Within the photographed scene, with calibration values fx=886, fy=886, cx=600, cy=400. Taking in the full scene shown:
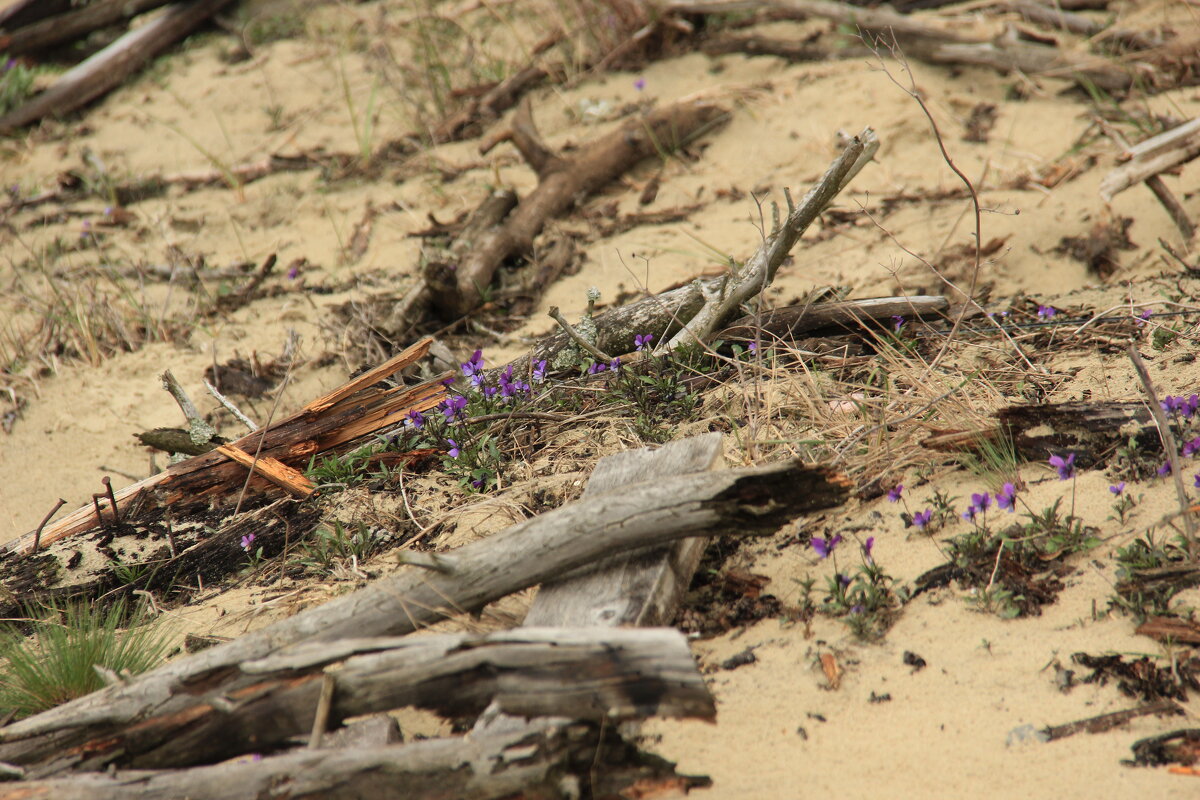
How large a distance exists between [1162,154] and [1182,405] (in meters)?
2.07

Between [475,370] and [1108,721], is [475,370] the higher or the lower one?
the higher one

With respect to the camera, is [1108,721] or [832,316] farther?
[832,316]

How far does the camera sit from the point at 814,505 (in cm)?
238

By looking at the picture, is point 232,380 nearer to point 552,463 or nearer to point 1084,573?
point 552,463

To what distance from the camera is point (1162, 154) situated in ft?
13.3

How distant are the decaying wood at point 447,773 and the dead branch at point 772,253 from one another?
6.14 ft

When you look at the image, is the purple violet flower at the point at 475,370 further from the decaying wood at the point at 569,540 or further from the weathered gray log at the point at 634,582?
the decaying wood at the point at 569,540

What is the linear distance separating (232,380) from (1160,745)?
13.8 ft

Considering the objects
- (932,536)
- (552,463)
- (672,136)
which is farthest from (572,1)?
(932,536)

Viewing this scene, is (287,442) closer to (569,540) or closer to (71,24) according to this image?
(569,540)

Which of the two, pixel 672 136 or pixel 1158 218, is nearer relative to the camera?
pixel 1158 218

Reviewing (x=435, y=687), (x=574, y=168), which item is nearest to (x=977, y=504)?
(x=435, y=687)

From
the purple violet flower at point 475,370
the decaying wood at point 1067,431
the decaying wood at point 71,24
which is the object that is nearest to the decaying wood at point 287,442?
the purple violet flower at point 475,370

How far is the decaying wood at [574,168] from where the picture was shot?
16.6ft
